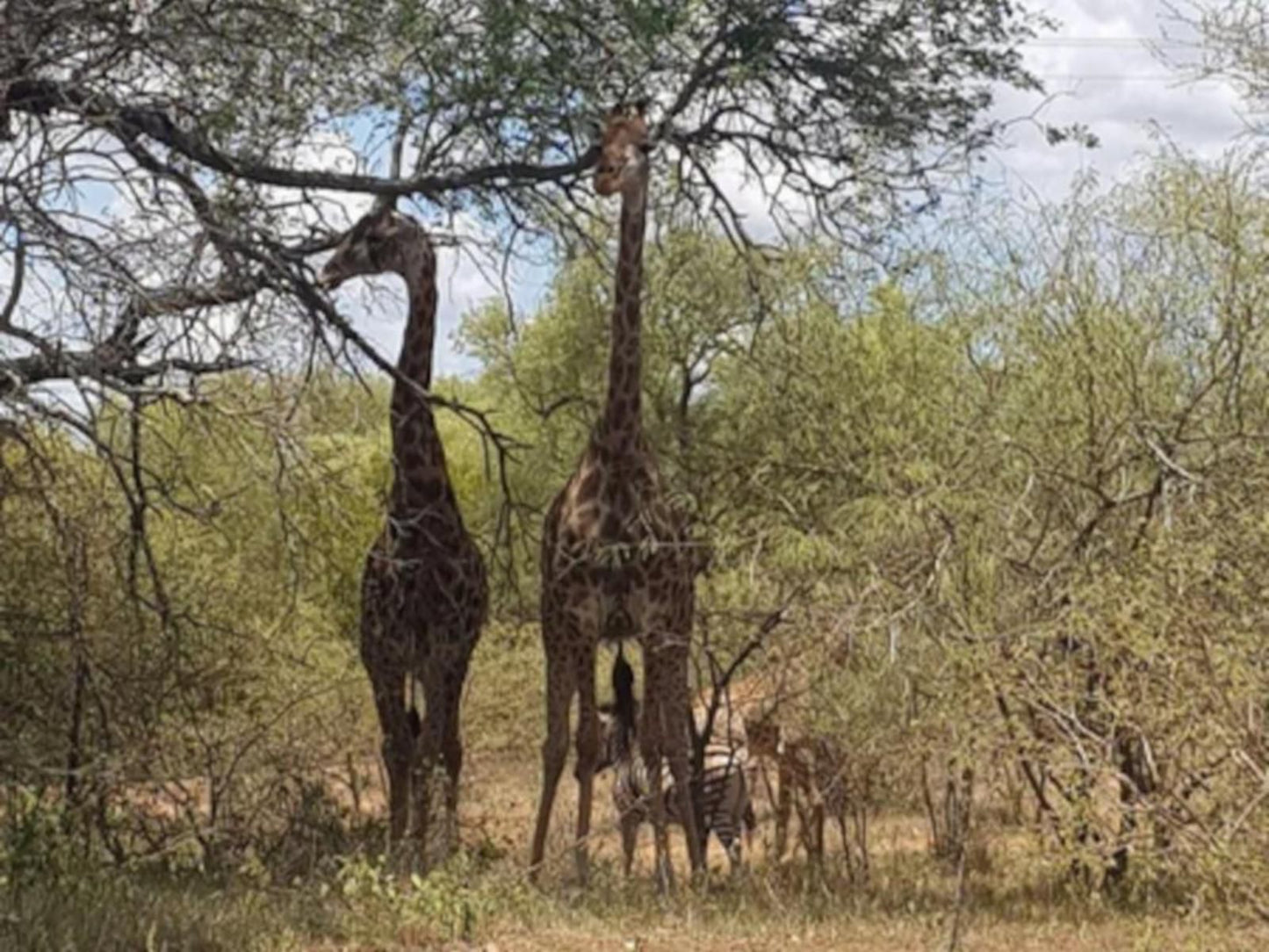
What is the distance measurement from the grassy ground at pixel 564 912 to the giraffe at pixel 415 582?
0.69m

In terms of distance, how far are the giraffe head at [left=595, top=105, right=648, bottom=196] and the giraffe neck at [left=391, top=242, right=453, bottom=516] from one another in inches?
57.8

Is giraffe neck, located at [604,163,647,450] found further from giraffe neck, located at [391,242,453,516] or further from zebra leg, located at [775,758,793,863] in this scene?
zebra leg, located at [775,758,793,863]

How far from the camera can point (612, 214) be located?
43.0 ft

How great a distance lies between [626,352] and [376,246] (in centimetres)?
160

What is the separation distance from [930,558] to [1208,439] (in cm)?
171

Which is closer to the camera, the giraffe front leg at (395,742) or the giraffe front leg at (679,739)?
the giraffe front leg at (679,739)

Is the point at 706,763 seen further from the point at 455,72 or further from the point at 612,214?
the point at 455,72

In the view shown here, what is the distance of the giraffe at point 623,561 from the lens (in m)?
10.1

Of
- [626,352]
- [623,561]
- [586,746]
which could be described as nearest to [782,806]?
[586,746]

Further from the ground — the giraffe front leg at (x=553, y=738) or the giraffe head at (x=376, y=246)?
the giraffe head at (x=376, y=246)

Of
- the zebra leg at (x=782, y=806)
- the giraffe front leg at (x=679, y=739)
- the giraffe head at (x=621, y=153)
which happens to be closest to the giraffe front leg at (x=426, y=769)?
the giraffe front leg at (x=679, y=739)

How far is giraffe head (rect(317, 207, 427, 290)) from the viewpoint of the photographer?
34.7 feet

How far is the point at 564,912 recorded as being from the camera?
28.3 feet

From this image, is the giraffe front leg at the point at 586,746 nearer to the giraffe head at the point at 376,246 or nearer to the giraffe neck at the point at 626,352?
the giraffe neck at the point at 626,352
